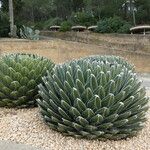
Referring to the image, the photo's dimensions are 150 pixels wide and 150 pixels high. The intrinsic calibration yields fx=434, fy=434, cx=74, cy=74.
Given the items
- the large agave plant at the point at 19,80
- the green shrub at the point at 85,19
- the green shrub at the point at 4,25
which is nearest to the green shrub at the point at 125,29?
the green shrub at the point at 85,19

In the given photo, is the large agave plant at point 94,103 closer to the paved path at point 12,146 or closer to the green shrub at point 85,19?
the paved path at point 12,146

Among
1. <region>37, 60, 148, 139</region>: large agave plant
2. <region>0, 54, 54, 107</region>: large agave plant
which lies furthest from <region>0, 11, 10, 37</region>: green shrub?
<region>37, 60, 148, 139</region>: large agave plant

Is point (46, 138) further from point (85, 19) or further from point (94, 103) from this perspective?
point (85, 19)

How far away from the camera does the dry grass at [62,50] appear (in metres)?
24.2

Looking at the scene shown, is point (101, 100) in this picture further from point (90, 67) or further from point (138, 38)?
point (138, 38)

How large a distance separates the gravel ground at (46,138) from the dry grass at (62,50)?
16.4m

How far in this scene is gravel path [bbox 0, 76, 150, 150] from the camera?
6.83m

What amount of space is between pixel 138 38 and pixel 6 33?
10.5m

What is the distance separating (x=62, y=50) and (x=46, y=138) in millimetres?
19522

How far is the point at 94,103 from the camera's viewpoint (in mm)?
6898

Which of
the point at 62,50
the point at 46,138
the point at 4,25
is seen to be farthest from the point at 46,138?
the point at 4,25

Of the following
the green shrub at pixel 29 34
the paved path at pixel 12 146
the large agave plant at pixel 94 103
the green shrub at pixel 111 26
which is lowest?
the paved path at pixel 12 146

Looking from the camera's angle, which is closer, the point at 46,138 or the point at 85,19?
the point at 46,138

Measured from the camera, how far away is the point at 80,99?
694cm
